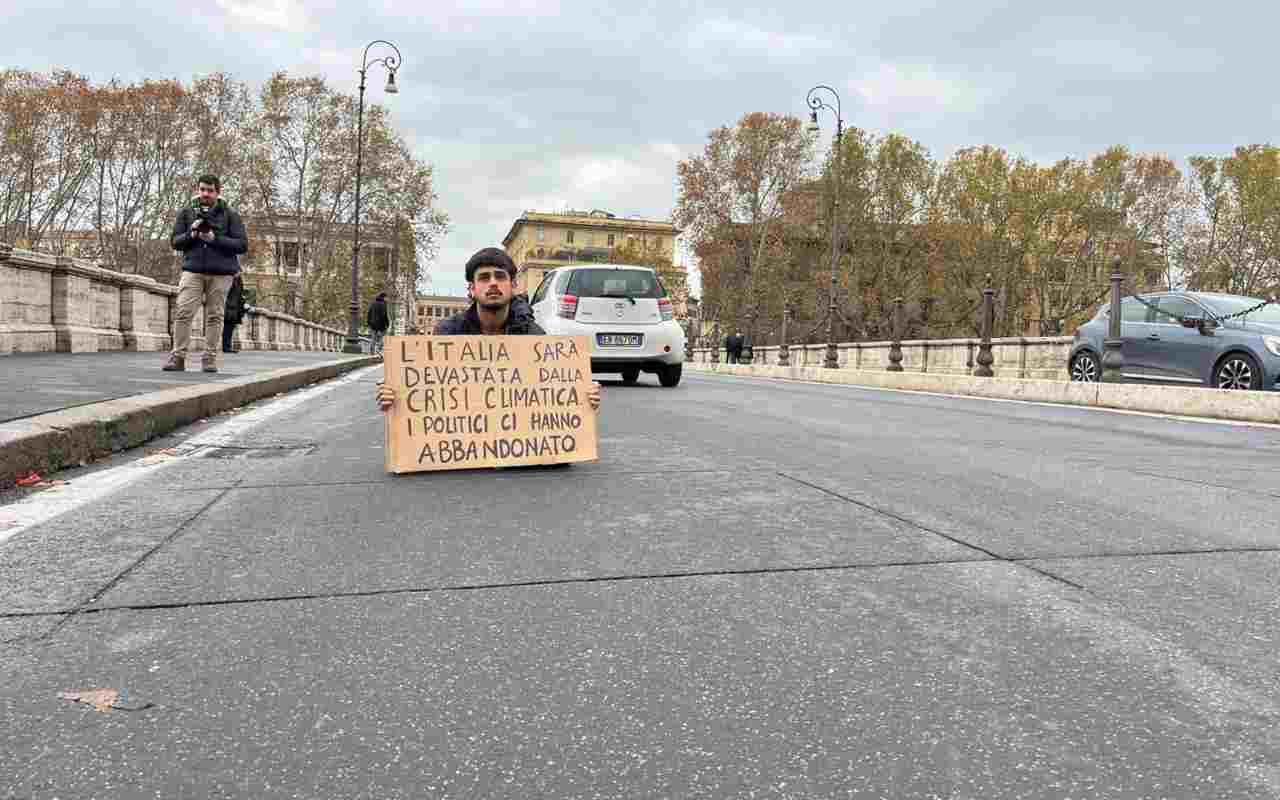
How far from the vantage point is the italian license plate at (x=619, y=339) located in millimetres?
13109

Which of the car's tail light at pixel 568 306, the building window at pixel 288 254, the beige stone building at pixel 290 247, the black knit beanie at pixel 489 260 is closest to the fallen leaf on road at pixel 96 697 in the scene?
the black knit beanie at pixel 489 260

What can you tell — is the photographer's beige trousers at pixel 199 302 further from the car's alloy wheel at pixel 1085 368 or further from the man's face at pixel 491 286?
the car's alloy wheel at pixel 1085 368

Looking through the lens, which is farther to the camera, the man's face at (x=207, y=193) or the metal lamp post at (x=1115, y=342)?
the metal lamp post at (x=1115, y=342)

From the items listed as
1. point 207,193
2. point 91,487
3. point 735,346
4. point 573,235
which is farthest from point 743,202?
point 573,235

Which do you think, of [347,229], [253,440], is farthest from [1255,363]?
[347,229]

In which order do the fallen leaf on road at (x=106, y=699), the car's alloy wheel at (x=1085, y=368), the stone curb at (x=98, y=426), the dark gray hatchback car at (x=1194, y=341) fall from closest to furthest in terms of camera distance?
the fallen leaf on road at (x=106, y=699)
the stone curb at (x=98, y=426)
the dark gray hatchback car at (x=1194, y=341)
the car's alloy wheel at (x=1085, y=368)

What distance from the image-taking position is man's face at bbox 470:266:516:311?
227 inches

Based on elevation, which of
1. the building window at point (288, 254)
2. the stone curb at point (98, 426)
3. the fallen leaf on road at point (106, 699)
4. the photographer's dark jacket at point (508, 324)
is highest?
the building window at point (288, 254)

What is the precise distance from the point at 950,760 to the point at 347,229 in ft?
183

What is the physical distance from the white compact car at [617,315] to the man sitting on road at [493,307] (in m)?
6.80

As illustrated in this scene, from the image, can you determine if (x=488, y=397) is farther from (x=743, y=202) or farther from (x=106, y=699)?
(x=743, y=202)

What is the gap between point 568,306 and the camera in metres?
13.2

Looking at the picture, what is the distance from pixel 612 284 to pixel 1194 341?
7.57m

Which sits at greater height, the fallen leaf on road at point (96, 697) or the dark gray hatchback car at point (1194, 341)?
the dark gray hatchback car at point (1194, 341)
